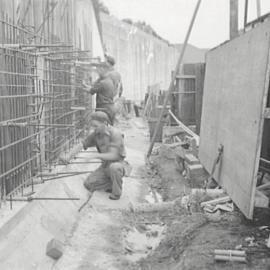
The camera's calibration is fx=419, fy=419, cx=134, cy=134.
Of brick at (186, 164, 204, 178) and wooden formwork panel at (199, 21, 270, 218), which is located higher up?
wooden formwork panel at (199, 21, 270, 218)

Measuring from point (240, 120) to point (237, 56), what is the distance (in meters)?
0.87

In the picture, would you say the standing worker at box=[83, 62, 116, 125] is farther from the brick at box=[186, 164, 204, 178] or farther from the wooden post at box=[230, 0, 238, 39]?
the wooden post at box=[230, 0, 238, 39]

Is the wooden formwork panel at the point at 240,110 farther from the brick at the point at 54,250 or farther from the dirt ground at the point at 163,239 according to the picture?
the brick at the point at 54,250

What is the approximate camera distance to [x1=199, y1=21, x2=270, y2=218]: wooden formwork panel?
391 centimetres

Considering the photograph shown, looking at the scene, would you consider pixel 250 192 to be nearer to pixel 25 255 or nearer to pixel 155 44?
pixel 25 255

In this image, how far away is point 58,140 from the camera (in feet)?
26.7

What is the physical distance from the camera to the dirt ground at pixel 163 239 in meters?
4.01

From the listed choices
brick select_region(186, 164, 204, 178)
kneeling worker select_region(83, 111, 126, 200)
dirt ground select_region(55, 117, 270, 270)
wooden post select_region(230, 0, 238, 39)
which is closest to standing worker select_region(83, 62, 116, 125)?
kneeling worker select_region(83, 111, 126, 200)

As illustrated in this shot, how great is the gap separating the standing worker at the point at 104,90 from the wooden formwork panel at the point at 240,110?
3.20 meters

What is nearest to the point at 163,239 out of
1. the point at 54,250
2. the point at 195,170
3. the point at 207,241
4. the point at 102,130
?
the point at 207,241

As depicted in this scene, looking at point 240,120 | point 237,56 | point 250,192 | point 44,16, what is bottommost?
point 250,192

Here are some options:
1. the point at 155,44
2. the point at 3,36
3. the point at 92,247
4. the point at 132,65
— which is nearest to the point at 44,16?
the point at 3,36

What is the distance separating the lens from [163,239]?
5.12 m

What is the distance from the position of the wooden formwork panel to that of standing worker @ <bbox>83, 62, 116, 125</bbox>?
3.20m
